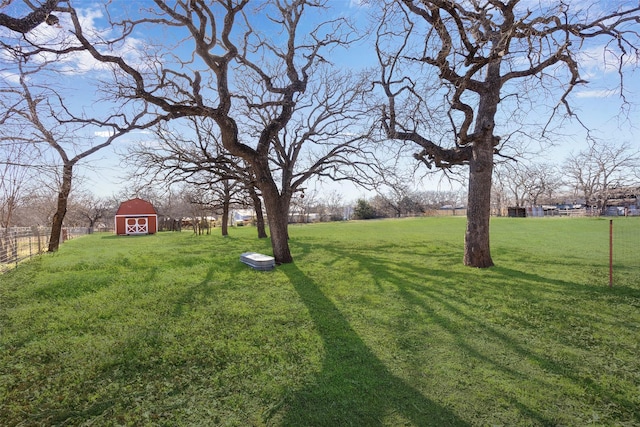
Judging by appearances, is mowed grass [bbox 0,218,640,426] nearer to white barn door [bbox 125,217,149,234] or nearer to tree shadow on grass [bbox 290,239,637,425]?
tree shadow on grass [bbox 290,239,637,425]

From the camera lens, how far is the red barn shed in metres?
35.4

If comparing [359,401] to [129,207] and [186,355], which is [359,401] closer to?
[186,355]

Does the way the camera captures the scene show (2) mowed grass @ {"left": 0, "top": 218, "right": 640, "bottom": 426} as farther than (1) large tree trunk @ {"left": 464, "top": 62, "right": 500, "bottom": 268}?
No

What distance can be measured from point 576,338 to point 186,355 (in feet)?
18.0

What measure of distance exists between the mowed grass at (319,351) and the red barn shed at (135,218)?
2908 centimetres

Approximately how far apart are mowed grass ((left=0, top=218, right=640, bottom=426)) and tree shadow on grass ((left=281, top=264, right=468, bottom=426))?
0.02m

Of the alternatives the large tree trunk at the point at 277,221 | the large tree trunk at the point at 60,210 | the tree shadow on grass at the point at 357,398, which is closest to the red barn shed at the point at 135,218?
the large tree trunk at the point at 60,210

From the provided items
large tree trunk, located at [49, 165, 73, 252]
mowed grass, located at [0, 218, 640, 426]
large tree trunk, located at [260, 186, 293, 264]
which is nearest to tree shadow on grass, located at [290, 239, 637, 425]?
mowed grass, located at [0, 218, 640, 426]

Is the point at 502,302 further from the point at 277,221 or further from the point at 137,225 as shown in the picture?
the point at 137,225

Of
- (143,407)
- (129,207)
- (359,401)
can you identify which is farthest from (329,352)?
(129,207)

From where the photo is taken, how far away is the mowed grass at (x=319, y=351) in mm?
3307

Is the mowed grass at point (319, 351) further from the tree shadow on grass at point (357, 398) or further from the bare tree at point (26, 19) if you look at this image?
the bare tree at point (26, 19)

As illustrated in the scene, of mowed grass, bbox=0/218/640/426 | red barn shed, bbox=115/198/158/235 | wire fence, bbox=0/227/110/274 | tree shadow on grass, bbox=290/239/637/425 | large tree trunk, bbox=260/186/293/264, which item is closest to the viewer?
mowed grass, bbox=0/218/640/426

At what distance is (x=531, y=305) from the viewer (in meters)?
6.62
